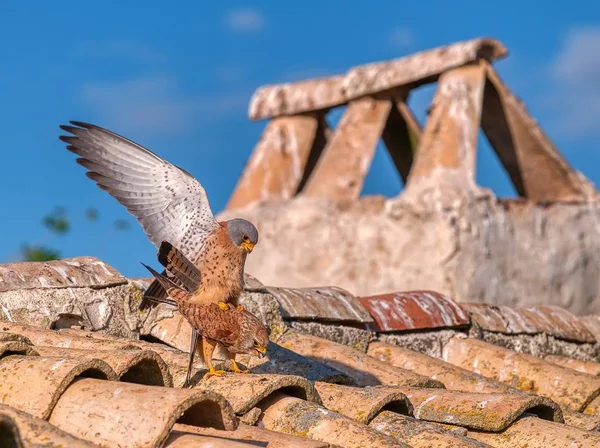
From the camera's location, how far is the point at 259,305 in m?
4.91

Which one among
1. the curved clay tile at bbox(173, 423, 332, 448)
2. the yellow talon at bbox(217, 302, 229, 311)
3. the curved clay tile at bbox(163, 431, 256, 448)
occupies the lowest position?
the curved clay tile at bbox(163, 431, 256, 448)

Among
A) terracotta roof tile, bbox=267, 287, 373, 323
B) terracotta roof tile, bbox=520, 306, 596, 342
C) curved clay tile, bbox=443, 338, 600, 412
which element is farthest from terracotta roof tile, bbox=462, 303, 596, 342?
terracotta roof tile, bbox=267, 287, 373, 323

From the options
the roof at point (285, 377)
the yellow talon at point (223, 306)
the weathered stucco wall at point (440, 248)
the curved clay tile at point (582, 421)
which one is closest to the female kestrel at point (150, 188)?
the yellow talon at point (223, 306)

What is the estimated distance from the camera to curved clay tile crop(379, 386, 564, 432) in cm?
368

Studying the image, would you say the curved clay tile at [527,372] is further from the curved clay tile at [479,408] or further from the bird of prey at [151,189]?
the bird of prey at [151,189]

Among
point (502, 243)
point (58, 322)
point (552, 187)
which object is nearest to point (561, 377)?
point (58, 322)

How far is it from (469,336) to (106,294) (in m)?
2.25

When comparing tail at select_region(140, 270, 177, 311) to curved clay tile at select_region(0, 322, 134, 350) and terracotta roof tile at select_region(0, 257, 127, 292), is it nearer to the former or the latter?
curved clay tile at select_region(0, 322, 134, 350)

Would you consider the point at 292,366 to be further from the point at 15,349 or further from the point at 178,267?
the point at 15,349

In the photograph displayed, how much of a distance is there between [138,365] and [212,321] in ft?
1.78

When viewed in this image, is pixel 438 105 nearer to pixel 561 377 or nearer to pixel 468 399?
pixel 561 377

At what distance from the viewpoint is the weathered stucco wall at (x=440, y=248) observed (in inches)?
366

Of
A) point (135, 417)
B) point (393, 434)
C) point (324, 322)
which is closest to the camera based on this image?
point (135, 417)

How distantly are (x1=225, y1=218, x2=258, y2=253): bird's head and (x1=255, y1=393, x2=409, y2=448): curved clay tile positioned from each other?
2.13 ft
